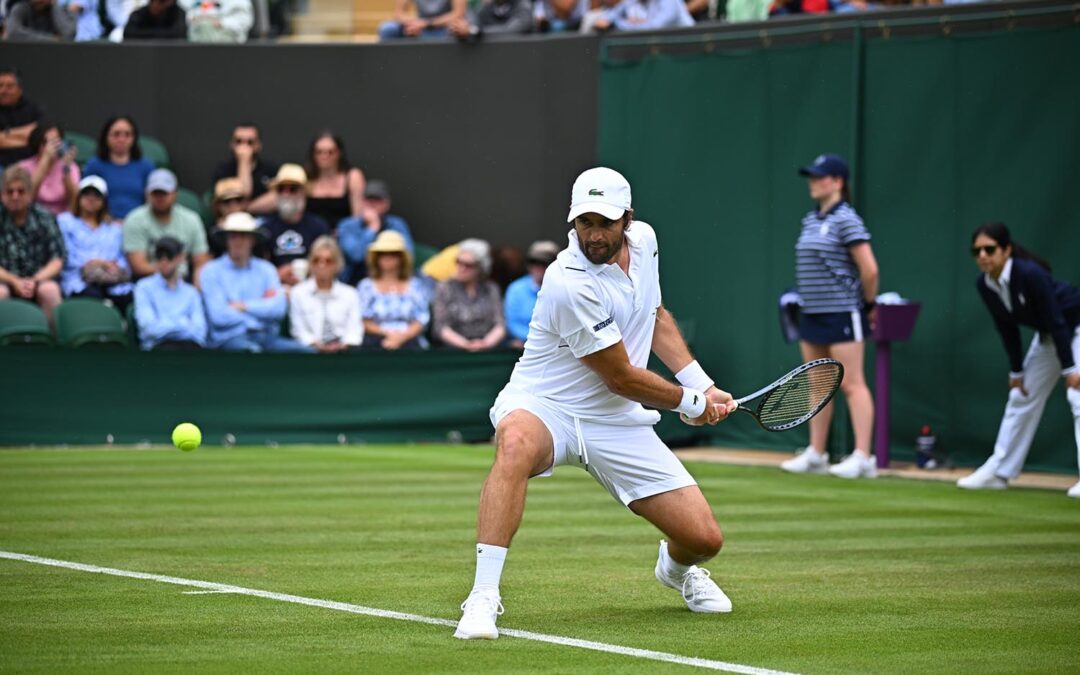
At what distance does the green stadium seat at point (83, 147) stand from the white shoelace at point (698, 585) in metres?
12.8

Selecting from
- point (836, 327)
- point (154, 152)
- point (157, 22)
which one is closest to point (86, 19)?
point (157, 22)

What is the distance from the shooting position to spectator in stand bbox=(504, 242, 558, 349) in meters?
16.5

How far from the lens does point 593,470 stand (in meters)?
6.88

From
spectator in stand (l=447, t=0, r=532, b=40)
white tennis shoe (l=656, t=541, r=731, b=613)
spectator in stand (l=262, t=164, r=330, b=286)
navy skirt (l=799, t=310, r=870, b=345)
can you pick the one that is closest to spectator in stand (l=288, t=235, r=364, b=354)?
spectator in stand (l=262, t=164, r=330, b=286)

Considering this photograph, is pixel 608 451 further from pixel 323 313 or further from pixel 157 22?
pixel 157 22

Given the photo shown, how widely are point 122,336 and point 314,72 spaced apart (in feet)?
16.7

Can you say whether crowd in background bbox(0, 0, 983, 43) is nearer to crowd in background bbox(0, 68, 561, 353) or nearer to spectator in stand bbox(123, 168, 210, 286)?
crowd in background bbox(0, 68, 561, 353)

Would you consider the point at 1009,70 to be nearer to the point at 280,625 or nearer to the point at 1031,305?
the point at 1031,305

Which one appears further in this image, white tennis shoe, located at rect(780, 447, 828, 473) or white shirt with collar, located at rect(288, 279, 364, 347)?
white shirt with collar, located at rect(288, 279, 364, 347)

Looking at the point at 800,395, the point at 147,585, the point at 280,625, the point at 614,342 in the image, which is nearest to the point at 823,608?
the point at 800,395

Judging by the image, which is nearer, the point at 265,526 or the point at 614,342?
the point at 614,342

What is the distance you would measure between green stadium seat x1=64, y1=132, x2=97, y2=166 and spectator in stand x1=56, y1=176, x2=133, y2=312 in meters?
1.72

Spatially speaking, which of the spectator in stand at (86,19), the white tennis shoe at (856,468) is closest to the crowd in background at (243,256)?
the spectator in stand at (86,19)

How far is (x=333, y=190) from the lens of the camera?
58.4ft
